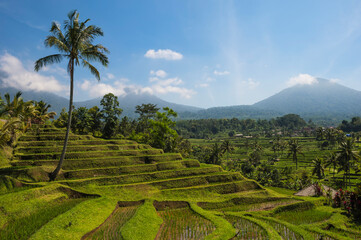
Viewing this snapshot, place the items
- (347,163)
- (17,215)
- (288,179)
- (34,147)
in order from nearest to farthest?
1. (17,215)
2. (34,147)
3. (347,163)
4. (288,179)

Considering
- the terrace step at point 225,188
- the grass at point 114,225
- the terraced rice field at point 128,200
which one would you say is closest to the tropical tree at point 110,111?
the terraced rice field at point 128,200

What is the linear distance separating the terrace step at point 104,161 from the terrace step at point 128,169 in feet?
3.49

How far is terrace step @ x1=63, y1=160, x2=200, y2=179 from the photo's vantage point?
1879 centimetres

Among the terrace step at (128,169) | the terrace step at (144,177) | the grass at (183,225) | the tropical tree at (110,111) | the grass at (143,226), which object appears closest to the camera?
the grass at (143,226)

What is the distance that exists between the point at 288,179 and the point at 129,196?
4092cm

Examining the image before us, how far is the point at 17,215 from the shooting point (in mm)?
11289

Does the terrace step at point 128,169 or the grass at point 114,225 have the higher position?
the terrace step at point 128,169

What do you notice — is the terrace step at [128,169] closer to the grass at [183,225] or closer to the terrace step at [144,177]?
the terrace step at [144,177]

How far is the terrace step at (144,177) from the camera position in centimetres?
1792

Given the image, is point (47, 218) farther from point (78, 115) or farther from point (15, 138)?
point (78, 115)

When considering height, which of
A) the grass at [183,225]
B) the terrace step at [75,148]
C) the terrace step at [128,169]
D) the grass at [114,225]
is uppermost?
the terrace step at [75,148]

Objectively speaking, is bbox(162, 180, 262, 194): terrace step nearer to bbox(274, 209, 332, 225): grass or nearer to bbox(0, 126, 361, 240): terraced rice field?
bbox(0, 126, 361, 240): terraced rice field

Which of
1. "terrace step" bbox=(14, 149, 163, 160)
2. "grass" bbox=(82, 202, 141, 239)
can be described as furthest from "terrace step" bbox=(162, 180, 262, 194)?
"terrace step" bbox=(14, 149, 163, 160)

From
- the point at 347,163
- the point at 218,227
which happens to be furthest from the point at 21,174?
the point at 347,163
